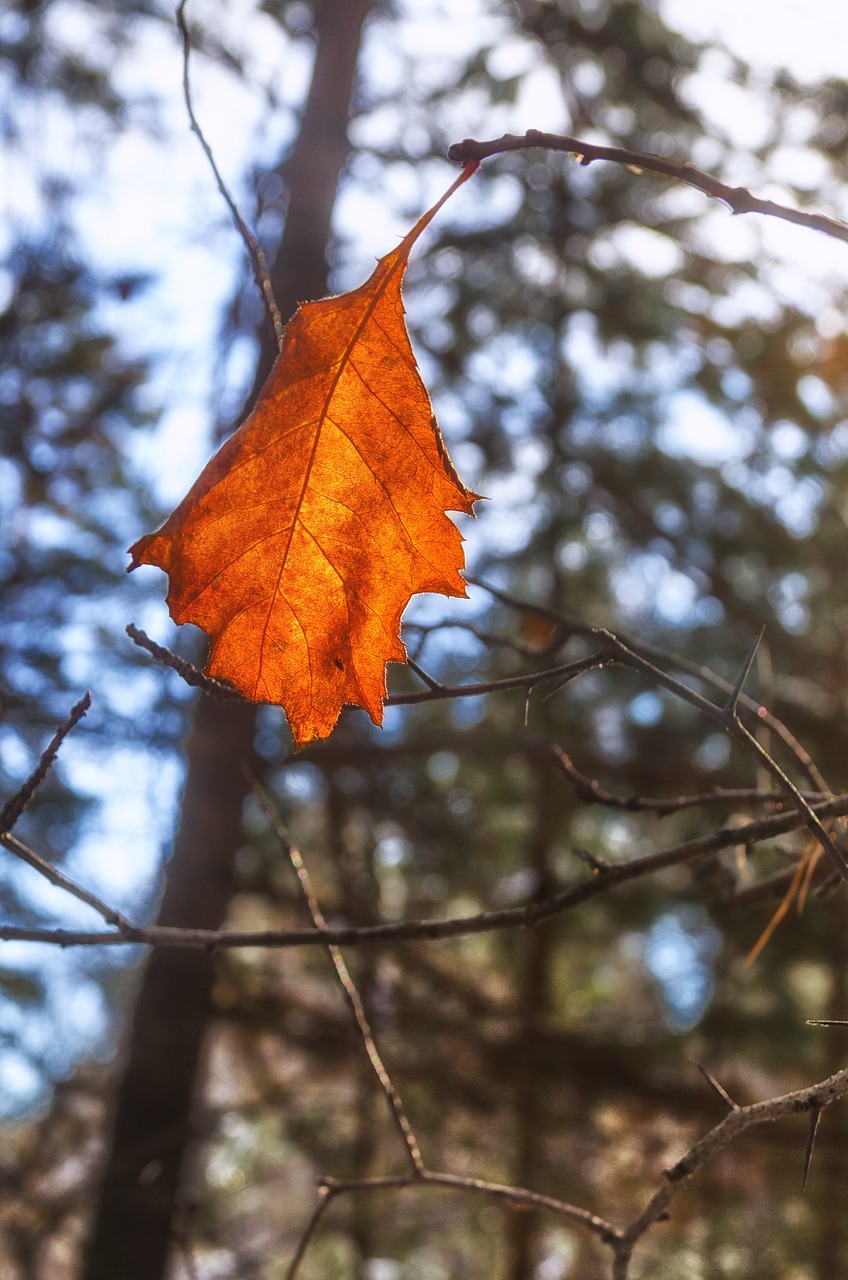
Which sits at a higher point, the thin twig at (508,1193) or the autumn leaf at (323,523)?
the autumn leaf at (323,523)

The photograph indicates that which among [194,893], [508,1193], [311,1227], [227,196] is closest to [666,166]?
[227,196]

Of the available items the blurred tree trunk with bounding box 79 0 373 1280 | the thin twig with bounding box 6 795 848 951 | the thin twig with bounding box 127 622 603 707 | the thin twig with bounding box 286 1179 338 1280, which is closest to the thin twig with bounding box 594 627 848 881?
the thin twig with bounding box 127 622 603 707

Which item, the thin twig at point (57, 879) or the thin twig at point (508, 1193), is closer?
the thin twig at point (57, 879)

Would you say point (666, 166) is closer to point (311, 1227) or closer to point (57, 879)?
point (57, 879)

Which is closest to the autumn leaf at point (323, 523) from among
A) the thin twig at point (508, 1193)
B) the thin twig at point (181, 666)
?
the thin twig at point (181, 666)

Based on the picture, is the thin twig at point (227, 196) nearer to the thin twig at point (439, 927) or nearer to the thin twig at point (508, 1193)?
the thin twig at point (439, 927)

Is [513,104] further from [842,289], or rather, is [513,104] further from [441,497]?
[441,497]
